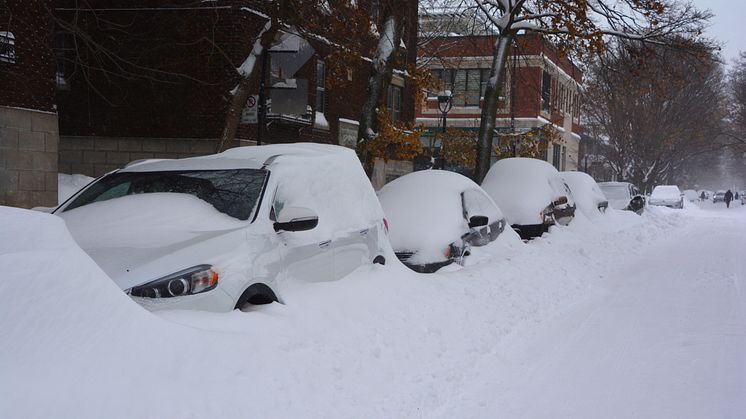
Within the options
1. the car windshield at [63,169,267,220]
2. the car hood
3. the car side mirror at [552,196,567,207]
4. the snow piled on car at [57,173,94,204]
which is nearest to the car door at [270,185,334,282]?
the car windshield at [63,169,267,220]

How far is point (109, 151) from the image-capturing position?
2139 centimetres

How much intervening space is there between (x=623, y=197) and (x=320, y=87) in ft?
41.8

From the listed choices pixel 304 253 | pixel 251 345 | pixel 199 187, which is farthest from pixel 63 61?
pixel 251 345

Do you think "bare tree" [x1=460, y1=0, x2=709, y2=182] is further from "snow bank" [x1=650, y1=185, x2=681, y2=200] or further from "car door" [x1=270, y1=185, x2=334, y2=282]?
"snow bank" [x1=650, y1=185, x2=681, y2=200]

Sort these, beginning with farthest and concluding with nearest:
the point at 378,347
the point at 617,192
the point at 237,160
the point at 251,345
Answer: the point at 617,192 → the point at 237,160 → the point at 378,347 → the point at 251,345

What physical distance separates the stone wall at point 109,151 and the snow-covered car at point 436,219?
10452 mm

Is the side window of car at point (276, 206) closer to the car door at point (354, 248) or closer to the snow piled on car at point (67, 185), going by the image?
the car door at point (354, 248)

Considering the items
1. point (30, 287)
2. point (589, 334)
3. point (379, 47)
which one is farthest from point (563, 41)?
point (30, 287)

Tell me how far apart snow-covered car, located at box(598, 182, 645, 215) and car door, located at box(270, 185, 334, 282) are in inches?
915

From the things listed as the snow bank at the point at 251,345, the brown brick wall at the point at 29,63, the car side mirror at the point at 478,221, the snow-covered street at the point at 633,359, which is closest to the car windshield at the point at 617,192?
the snow-covered street at the point at 633,359

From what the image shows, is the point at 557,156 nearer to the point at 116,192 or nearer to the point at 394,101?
the point at 394,101

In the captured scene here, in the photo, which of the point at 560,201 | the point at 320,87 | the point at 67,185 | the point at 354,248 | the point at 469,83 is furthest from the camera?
the point at 469,83

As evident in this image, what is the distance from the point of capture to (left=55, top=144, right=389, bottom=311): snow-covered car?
5.20 metres

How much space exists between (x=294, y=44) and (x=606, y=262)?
7851 millimetres
